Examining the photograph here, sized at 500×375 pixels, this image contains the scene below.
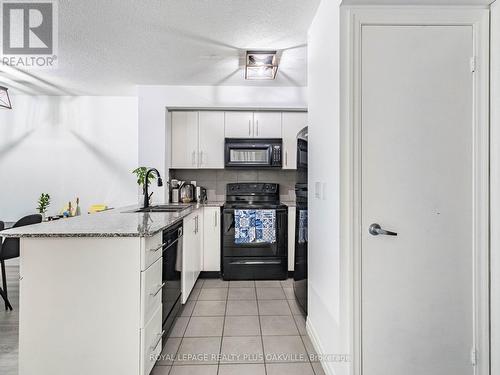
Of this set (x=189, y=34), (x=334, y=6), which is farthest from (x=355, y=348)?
(x=189, y=34)

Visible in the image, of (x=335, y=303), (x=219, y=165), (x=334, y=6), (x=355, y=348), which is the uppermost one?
(x=334, y=6)

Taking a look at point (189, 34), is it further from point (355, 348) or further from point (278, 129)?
point (355, 348)

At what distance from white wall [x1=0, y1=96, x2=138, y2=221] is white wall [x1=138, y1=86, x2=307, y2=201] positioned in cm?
59

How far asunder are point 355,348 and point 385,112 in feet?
4.19

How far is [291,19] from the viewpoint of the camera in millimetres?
2102

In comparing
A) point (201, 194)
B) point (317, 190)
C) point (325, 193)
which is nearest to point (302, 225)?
point (317, 190)

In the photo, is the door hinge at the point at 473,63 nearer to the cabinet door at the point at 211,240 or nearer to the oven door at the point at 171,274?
the oven door at the point at 171,274

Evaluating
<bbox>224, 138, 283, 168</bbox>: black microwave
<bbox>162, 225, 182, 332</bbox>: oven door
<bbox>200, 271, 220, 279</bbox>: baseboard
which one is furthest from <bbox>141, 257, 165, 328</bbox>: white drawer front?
<bbox>224, 138, 283, 168</bbox>: black microwave

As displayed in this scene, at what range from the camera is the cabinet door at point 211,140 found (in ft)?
12.3

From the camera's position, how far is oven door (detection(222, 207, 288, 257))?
3393 mm

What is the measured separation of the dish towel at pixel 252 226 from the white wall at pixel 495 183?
2.18 metres

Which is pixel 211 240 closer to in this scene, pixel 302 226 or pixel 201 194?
pixel 201 194

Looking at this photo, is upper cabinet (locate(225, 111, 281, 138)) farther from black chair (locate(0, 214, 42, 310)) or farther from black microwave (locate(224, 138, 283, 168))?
black chair (locate(0, 214, 42, 310))

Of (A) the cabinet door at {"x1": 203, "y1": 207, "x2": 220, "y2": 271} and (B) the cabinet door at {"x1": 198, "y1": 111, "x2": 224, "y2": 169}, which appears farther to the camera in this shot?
(B) the cabinet door at {"x1": 198, "y1": 111, "x2": 224, "y2": 169}
